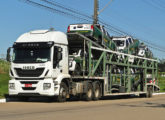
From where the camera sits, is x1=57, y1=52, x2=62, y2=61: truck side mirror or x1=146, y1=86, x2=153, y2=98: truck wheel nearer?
x1=57, y1=52, x2=62, y2=61: truck side mirror

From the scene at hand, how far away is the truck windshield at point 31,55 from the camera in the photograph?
57.5 feet

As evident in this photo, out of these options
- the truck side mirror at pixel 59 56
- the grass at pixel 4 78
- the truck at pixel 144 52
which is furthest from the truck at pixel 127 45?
the truck side mirror at pixel 59 56

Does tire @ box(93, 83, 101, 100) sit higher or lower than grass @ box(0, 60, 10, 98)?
lower

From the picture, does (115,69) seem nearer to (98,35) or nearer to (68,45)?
(98,35)

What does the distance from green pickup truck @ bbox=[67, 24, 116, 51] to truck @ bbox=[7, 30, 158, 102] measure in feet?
4.59

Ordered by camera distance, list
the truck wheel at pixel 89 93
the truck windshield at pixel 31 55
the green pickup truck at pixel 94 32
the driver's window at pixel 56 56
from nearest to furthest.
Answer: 1. the truck windshield at pixel 31 55
2. the driver's window at pixel 56 56
3. the truck wheel at pixel 89 93
4. the green pickup truck at pixel 94 32

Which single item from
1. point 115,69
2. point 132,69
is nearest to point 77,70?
point 115,69

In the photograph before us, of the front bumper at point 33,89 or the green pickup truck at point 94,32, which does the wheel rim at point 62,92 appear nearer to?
the front bumper at point 33,89

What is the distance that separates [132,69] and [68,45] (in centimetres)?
820

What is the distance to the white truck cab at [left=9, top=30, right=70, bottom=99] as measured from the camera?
687 inches

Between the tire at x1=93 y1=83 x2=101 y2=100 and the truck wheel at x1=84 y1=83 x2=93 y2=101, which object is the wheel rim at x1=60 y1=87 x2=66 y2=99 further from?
the tire at x1=93 y1=83 x2=101 y2=100

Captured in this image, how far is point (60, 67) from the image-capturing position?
60.0ft

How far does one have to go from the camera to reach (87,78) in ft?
65.5

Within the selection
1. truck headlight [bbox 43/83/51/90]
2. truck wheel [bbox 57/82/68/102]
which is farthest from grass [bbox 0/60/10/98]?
truck headlight [bbox 43/83/51/90]
